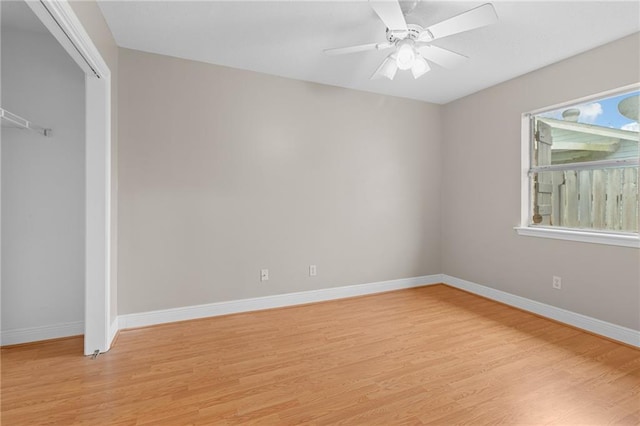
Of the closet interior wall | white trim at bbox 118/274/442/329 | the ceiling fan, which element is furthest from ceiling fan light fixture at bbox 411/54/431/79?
the closet interior wall

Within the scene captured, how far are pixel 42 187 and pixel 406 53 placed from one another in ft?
9.95

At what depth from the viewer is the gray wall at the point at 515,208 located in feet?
8.01

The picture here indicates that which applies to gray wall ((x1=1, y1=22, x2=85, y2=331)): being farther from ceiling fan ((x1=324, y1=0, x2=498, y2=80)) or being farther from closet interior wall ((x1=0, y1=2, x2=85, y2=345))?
ceiling fan ((x1=324, y1=0, x2=498, y2=80))

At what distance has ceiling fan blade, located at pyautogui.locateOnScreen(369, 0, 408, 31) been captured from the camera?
1.66 metres

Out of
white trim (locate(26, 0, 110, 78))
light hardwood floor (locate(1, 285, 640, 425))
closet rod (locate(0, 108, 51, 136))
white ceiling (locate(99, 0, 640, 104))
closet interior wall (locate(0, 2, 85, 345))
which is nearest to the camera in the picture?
white trim (locate(26, 0, 110, 78))

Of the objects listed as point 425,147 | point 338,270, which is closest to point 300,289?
point 338,270

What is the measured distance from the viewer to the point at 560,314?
111 inches

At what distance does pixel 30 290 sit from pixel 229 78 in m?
2.51

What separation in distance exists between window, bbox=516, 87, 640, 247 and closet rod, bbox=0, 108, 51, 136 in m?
4.39

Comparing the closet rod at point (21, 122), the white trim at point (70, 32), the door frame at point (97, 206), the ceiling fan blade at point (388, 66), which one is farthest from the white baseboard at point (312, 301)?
the ceiling fan blade at point (388, 66)

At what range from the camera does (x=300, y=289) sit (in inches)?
131

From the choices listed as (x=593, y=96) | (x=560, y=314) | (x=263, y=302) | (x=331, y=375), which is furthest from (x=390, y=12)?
(x=560, y=314)

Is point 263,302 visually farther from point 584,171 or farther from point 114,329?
point 584,171

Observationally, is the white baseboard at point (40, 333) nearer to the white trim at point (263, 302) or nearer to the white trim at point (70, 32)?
the white trim at point (263, 302)
